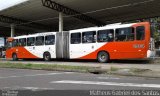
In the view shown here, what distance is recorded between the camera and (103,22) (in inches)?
1885

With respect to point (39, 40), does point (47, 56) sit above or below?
below

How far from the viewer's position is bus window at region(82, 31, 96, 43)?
23112mm

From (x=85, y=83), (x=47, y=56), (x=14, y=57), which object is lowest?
(x=85, y=83)

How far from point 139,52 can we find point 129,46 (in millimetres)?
926

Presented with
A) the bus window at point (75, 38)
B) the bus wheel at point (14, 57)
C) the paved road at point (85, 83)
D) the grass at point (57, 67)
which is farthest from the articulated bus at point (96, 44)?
the paved road at point (85, 83)

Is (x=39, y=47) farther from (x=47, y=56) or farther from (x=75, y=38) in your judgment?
(x=75, y=38)

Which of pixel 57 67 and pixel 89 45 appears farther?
pixel 89 45

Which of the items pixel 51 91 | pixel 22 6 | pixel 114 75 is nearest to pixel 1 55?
pixel 22 6

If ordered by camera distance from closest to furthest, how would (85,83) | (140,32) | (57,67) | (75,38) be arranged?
1. (85,83)
2. (57,67)
3. (140,32)
4. (75,38)

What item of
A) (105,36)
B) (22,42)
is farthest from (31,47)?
(105,36)

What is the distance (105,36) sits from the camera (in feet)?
73.7

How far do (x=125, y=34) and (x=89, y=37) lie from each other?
3441mm

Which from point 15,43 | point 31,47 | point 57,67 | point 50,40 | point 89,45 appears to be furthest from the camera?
point 15,43

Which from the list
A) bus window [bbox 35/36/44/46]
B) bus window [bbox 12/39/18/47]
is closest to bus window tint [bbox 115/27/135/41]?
bus window [bbox 35/36/44/46]
